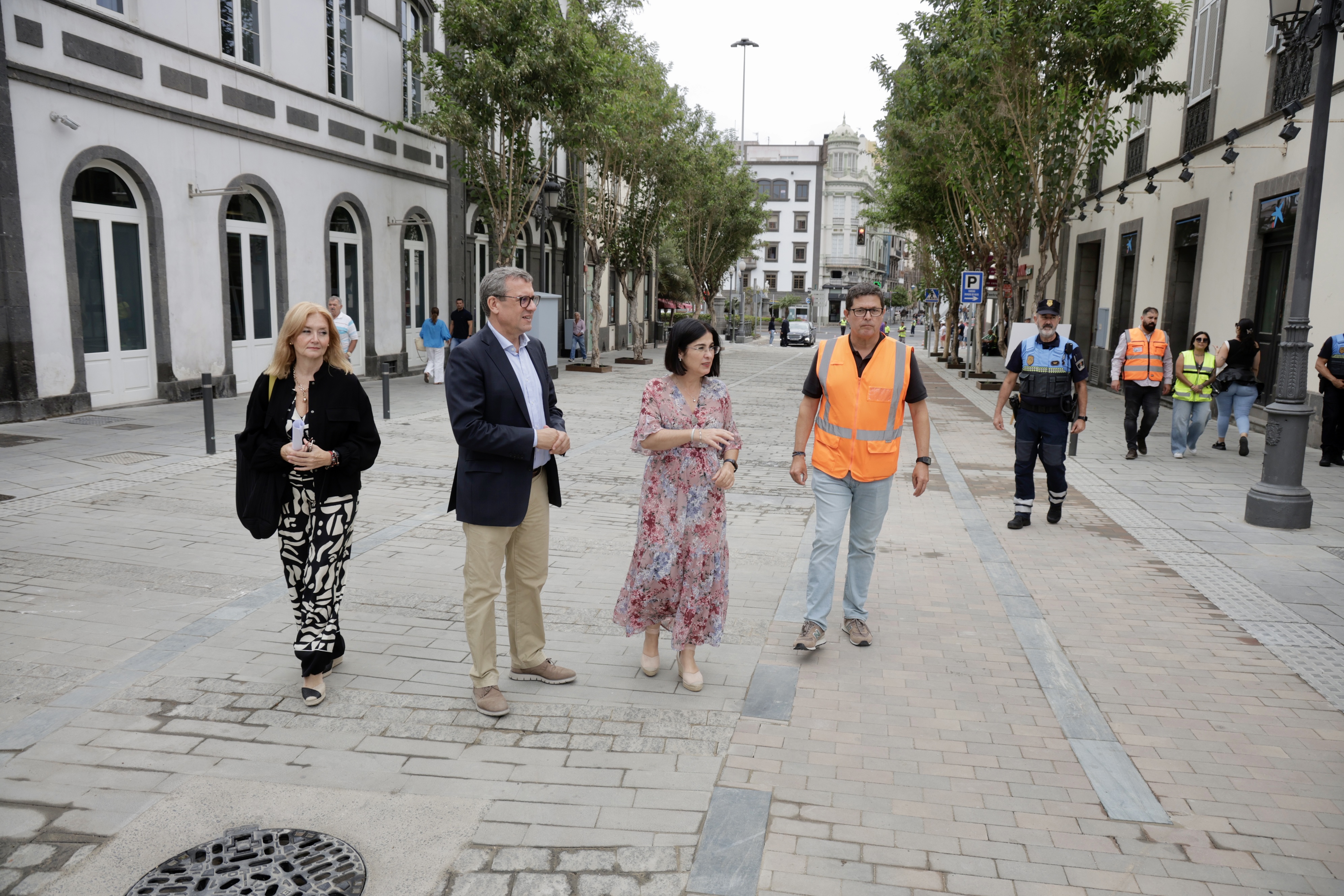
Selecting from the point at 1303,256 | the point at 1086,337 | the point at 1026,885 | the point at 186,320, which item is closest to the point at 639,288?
the point at 1086,337

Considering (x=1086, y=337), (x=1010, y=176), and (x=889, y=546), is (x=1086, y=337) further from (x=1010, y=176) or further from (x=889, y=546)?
(x=889, y=546)

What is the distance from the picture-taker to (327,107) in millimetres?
18094

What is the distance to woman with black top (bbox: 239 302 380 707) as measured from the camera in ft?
13.6

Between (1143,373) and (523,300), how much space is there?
31.9 feet

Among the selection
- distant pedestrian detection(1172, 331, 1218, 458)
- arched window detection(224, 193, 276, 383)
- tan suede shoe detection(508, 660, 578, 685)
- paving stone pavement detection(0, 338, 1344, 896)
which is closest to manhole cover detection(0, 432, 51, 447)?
paving stone pavement detection(0, 338, 1344, 896)

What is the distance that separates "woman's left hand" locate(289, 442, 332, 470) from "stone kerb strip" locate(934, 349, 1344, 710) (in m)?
4.56

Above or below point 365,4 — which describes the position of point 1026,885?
below

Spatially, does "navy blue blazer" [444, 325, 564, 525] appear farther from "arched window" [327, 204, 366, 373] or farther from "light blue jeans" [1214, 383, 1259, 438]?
"arched window" [327, 204, 366, 373]

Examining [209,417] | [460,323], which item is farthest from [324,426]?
[460,323]

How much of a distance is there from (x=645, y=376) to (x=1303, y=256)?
18.6m

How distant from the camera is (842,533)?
4965 millimetres

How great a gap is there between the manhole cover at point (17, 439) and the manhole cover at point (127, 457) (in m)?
1.16

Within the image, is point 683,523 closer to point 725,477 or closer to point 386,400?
point 725,477

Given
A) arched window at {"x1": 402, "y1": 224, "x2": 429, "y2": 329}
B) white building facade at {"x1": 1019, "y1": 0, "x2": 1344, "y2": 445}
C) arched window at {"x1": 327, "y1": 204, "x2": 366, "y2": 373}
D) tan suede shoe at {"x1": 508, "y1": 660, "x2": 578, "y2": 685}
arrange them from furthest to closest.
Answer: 1. arched window at {"x1": 402, "y1": 224, "x2": 429, "y2": 329}
2. arched window at {"x1": 327, "y1": 204, "x2": 366, "y2": 373}
3. white building facade at {"x1": 1019, "y1": 0, "x2": 1344, "y2": 445}
4. tan suede shoe at {"x1": 508, "y1": 660, "x2": 578, "y2": 685}
